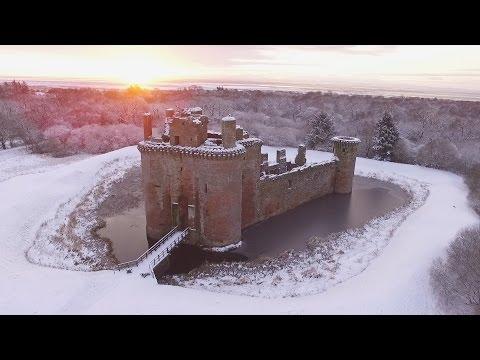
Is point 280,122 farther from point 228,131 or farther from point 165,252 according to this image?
point 165,252

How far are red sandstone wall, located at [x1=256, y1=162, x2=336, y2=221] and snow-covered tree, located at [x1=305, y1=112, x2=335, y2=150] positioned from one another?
61.6ft

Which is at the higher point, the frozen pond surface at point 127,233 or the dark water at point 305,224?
the dark water at point 305,224

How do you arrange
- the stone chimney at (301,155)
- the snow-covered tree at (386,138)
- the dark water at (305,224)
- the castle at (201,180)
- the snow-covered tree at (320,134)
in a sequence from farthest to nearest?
the snow-covered tree at (320,134), the snow-covered tree at (386,138), the stone chimney at (301,155), the dark water at (305,224), the castle at (201,180)

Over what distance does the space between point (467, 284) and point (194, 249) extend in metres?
14.3

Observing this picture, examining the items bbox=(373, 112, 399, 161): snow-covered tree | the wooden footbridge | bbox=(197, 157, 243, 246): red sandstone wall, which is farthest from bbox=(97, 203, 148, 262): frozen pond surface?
bbox=(373, 112, 399, 161): snow-covered tree

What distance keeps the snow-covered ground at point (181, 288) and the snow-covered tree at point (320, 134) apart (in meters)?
22.3

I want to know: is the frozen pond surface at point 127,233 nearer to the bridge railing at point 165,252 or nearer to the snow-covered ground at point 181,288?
the bridge railing at point 165,252

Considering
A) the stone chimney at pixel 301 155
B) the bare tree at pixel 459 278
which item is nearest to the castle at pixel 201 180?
the stone chimney at pixel 301 155

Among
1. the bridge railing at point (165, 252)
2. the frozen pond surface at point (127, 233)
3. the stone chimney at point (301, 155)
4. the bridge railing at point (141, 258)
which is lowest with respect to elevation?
the frozen pond surface at point (127, 233)

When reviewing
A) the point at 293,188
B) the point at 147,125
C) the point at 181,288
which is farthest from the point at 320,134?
the point at 181,288

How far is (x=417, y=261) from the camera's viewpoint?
67.9 ft

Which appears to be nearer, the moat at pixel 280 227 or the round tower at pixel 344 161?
the moat at pixel 280 227

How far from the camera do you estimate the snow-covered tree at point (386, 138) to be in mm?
46125
